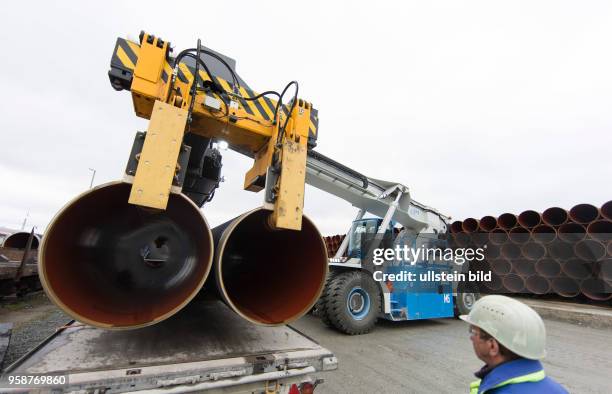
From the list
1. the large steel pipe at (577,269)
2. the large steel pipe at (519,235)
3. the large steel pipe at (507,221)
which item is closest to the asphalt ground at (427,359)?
the large steel pipe at (577,269)

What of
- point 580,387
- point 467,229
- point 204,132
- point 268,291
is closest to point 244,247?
point 268,291

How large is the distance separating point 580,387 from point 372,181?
11.9 feet

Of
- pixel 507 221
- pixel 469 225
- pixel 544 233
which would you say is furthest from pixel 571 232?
pixel 469 225

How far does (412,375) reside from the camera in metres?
3.21

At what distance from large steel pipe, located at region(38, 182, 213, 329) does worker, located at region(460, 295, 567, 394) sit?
4.66ft

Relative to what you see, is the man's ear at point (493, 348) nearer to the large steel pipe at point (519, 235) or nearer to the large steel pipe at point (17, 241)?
the large steel pipe at point (519, 235)

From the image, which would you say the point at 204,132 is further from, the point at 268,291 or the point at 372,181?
the point at 372,181

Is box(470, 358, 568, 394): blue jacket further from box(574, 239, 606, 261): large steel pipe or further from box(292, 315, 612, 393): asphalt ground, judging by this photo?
box(574, 239, 606, 261): large steel pipe

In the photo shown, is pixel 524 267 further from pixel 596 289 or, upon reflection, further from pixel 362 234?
pixel 362 234

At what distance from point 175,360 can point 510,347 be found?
1.60 metres

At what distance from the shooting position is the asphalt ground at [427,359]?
300 cm

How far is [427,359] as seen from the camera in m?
3.74

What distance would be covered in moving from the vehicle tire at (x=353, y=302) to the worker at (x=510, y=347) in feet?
10.9

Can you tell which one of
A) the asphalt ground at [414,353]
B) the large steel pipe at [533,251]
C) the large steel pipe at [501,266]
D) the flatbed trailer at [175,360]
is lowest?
the asphalt ground at [414,353]
